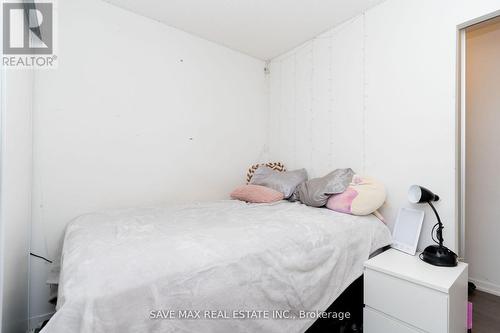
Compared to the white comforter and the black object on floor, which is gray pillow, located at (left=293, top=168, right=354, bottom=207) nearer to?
the white comforter

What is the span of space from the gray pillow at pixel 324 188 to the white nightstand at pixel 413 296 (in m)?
0.60

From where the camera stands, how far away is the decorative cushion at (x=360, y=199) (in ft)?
5.82

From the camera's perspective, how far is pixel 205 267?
3.27 feet

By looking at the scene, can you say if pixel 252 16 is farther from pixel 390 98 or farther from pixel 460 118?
pixel 460 118

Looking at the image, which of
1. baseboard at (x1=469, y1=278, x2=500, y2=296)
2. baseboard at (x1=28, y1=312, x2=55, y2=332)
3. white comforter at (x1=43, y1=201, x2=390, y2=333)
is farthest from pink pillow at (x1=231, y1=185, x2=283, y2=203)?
baseboard at (x1=469, y1=278, x2=500, y2=296)

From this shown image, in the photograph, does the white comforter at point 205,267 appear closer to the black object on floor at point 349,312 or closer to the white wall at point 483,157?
the black object on floor at point 349,312

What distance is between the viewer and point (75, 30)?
6.30 ft

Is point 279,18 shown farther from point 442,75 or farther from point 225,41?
point 442,75

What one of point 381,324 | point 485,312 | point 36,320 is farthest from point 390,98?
point 36,320

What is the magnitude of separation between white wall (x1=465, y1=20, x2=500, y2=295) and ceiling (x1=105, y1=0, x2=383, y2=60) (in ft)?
3.99

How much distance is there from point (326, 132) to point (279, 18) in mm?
1196

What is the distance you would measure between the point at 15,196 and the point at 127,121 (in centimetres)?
103

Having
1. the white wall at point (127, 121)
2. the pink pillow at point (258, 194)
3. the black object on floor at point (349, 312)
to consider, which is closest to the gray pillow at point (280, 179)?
the pink pillow at point (258, 194)

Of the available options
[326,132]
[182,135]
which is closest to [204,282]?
[182,135]
